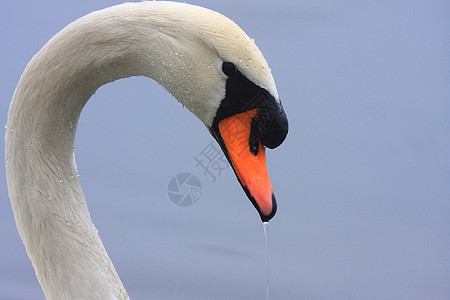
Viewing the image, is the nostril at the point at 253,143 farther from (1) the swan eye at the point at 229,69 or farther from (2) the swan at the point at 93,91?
(1) the swan eye at the point at 229,69

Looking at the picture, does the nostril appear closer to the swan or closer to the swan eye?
the swan

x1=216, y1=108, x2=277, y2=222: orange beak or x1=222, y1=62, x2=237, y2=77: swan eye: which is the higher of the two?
x1=222, y1=62, x2=237, y2=77: swan eye

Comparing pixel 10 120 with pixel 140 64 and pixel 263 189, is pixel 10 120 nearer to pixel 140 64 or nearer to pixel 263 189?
pixel 140 64

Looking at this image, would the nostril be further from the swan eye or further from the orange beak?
the swan eye

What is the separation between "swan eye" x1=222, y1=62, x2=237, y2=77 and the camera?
3.67 feet

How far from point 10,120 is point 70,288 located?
0.39m

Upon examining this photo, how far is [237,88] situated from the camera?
1.14m

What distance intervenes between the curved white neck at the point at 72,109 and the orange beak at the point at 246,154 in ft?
0.16

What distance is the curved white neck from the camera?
1134 millimetres

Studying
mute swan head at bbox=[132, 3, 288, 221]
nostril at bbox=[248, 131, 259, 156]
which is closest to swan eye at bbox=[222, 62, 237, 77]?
mute swan head at bbox=[132, 3, 288, 221]

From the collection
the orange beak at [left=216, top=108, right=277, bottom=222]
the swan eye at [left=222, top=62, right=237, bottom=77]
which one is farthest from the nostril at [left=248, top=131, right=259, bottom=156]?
the swan eye at [left=222, top=62, right=237, bottom=77]

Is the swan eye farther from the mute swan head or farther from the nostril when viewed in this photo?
the nostril

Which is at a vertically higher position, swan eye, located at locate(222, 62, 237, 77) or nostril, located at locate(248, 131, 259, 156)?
swan eye, located at locate(222, 62, 237, 77)

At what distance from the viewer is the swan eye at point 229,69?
3.67 ft
